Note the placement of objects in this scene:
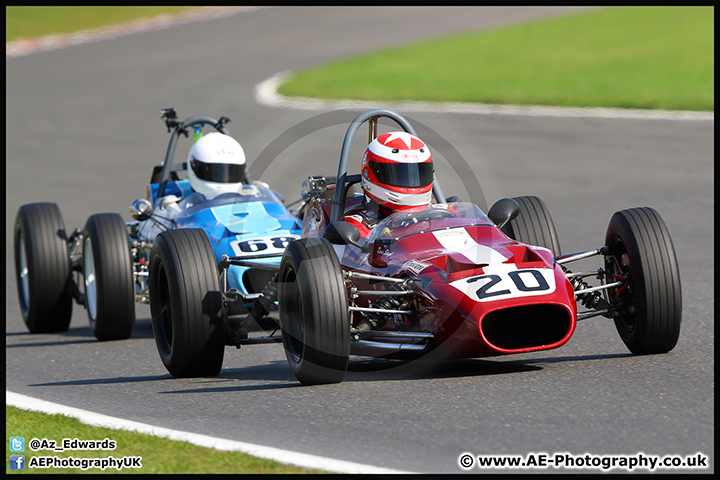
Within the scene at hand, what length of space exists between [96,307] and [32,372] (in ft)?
4.00

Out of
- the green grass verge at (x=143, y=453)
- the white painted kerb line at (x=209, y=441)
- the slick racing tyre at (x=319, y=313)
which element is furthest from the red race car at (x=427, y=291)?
the green grass verge at (x=143, y=453)

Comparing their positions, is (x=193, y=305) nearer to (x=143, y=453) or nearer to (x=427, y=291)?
(x=427, y=291)

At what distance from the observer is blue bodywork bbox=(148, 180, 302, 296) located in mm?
8922

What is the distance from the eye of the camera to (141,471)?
16.4 ft

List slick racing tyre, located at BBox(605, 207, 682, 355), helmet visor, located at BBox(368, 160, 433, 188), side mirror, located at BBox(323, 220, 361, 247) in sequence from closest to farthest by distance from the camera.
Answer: slick racing tyre, located at BBox(605, 207, 682, 355), side mirror, located at BBox(323, 220, 361, 247), helmet visor, located at BBox(368, 160, 433, 188)

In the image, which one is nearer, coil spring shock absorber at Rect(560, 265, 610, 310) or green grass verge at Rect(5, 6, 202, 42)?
coil spring shock absorber at Rect(560, 265, 610, 310)

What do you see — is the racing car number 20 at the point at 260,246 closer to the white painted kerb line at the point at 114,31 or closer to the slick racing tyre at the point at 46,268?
the slick racing tyre at the point at 46,268

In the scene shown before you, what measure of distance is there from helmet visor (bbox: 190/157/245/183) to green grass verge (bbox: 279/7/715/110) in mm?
14121

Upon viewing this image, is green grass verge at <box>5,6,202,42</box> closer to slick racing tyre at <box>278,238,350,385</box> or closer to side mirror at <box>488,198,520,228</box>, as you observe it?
side mirror at <box>488,198,520,228</box>

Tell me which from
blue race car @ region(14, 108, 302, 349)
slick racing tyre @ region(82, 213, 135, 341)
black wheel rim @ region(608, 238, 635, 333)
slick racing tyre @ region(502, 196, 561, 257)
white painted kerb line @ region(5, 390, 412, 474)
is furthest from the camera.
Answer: slick racing tyre @ region(82, 213, 135, 341)

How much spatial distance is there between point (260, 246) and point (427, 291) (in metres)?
2.69

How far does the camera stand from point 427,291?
258 inches

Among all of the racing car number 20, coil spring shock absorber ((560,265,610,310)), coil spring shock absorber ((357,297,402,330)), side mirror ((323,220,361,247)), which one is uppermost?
side mirror ((323,220,361,247))

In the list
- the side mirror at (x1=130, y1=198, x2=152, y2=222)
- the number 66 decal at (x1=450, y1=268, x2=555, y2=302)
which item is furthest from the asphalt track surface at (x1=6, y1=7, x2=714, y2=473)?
the side mirror at (x1=130, y1=198, x2=152, y2=222)
